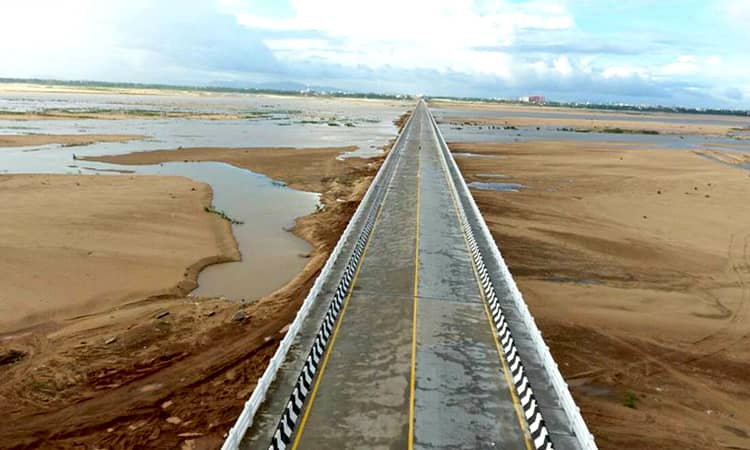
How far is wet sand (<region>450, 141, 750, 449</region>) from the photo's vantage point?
44.9 feet

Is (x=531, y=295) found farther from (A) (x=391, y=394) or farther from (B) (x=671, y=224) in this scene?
(B) (x=671, y=224)

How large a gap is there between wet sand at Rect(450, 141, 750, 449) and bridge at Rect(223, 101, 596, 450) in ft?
6.51

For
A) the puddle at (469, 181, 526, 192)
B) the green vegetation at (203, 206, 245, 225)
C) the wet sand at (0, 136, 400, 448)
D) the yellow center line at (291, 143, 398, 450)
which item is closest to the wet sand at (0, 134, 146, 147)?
the green vegetation at (203, 206, 245, 225)

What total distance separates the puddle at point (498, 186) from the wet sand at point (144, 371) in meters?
25.6

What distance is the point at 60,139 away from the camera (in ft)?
221

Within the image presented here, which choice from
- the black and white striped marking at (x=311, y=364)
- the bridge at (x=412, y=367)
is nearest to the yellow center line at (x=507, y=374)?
the bridge at (x=412, y=367)

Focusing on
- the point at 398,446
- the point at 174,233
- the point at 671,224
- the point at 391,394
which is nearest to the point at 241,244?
the point at 174,233

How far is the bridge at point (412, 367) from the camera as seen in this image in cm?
1093

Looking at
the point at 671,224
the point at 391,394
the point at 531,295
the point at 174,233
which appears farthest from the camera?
the point at 671,224

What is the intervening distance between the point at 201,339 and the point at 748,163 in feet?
254

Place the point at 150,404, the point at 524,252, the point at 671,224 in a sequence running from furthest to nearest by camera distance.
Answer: the point at 671,224 < the point at 524,252 < the point at 150,404

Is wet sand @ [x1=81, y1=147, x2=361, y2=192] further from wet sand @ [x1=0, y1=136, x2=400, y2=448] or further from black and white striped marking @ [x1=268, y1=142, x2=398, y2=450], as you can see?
wet sand @ [x1=0, y1=136, x2=400, y2=448]

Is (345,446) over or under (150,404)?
over

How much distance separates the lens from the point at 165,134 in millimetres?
79125
